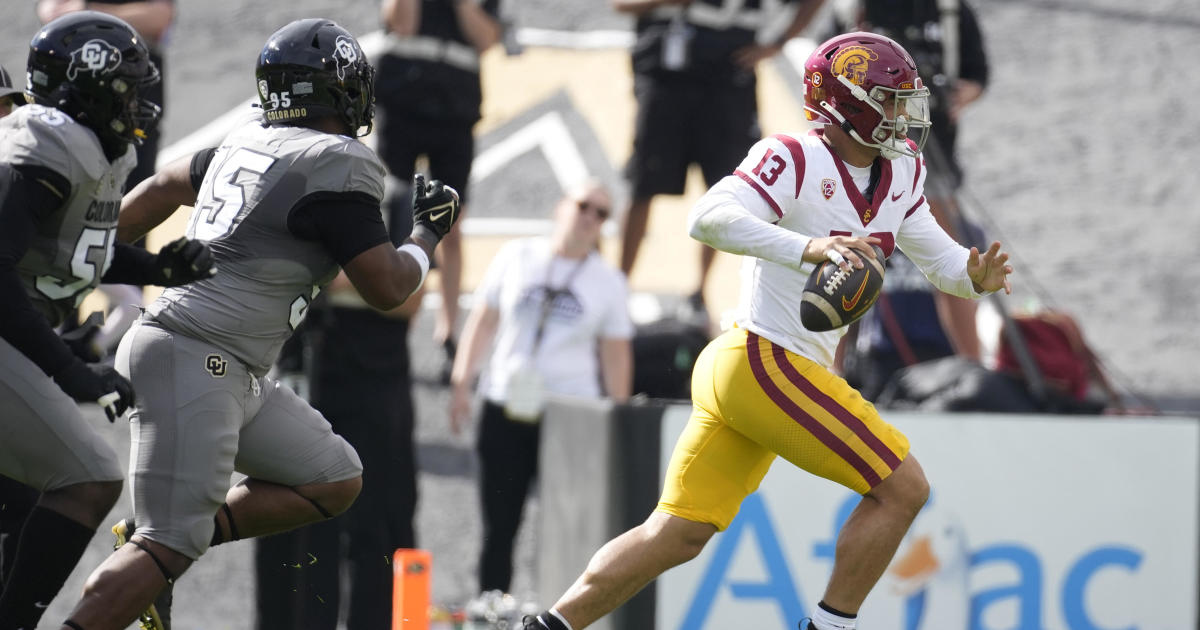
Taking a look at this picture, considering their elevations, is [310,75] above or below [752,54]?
Result: above

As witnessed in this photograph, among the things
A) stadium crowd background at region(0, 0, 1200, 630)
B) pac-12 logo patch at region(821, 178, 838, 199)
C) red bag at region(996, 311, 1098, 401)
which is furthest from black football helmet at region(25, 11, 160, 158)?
stadium crowd background at region(0, 0, 1200, 630)

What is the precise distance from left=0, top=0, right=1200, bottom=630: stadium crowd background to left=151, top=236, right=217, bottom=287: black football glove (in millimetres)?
5638

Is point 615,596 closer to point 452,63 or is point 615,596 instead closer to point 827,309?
point 827,309

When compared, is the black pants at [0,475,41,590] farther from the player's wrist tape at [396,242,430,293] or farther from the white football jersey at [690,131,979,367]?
the white football jersey at [690,131,979,367]

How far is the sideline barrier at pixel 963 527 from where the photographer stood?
716 centimetres

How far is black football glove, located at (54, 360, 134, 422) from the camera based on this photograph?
4.23 metres

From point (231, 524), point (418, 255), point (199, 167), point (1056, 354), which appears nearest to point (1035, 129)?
point (1056, 354)

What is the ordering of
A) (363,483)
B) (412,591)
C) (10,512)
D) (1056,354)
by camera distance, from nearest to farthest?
(10,512)
(412,591)
(363,483)
(1056,354)

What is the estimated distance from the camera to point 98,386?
4.24 metres

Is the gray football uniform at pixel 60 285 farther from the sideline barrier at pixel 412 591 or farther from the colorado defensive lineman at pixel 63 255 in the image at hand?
the sideline barrier at pixel 412 591

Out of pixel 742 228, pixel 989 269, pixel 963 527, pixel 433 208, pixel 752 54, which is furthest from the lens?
pixel 752 54

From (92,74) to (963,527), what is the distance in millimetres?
4571

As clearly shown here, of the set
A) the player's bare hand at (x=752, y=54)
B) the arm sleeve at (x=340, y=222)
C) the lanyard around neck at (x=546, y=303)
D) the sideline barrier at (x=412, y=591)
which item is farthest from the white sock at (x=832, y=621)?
the player's bare hand at (x=752, y=54)

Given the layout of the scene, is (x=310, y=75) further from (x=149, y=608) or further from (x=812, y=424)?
(x=812, y=424)
